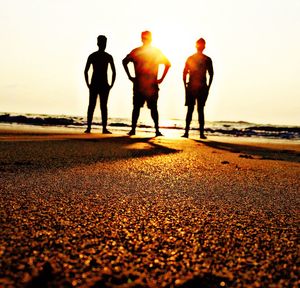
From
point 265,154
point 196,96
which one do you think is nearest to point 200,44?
point 196,96

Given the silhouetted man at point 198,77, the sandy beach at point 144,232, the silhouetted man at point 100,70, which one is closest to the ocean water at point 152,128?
the silhouetted man at point 100,70

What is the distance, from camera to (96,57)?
770 cm

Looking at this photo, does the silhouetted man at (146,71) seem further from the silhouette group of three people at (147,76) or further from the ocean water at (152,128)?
the ocean water at (152,128)

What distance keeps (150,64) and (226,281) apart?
685cm

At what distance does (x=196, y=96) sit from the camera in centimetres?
796

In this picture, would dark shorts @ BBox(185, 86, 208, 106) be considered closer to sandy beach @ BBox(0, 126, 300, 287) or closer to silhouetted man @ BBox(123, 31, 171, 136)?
silhouetted man @ BBox(123, 31, 171, 136)

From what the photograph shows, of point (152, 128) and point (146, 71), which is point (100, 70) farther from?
point (152, 128)

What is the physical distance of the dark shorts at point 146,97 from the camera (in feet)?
24.5

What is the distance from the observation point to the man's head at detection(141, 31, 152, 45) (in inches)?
282

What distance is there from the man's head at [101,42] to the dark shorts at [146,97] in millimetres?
1043

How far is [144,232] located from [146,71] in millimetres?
6588

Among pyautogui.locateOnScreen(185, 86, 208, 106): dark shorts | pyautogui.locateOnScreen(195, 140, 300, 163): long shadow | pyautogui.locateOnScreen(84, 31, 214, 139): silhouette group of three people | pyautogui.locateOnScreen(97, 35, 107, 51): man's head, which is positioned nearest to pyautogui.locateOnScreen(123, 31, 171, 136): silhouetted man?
pyautogui.locateOnScreen(84, 31, 214, 139): silhouette group of three people

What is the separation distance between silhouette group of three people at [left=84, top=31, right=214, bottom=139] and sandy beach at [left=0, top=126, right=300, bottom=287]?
18.3 ft

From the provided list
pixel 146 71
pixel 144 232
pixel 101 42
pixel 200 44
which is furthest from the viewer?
pixel 200 44
